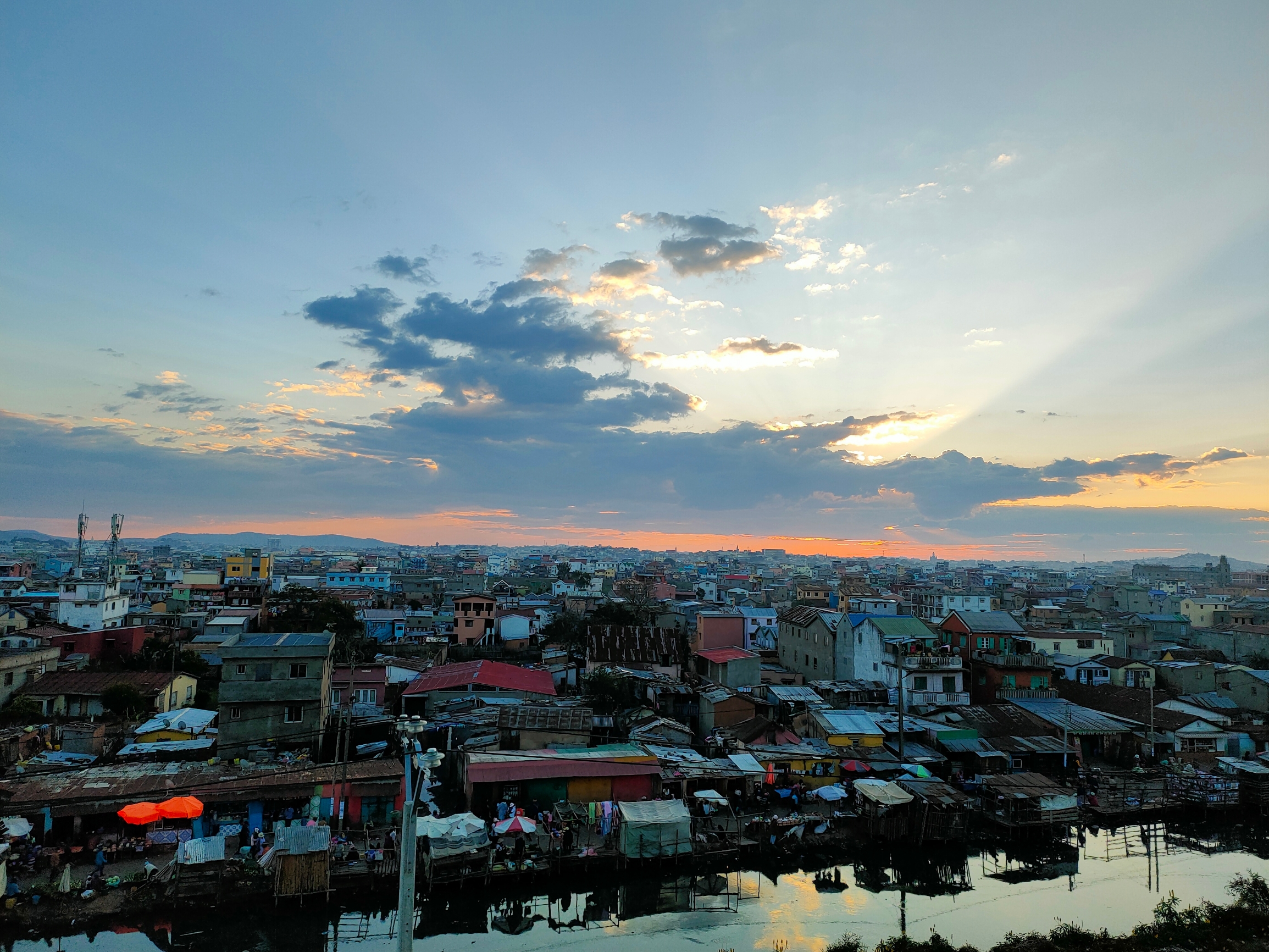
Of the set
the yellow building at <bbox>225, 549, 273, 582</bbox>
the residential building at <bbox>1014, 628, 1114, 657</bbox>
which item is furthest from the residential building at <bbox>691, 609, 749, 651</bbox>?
the yellow building at <bbox>225, 549, 273, 582</bbox>

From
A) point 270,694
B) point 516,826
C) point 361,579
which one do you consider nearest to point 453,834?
point 516,826

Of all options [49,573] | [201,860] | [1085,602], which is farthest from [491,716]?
[49,573]

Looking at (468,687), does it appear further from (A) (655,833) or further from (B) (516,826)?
(A) (655,833)

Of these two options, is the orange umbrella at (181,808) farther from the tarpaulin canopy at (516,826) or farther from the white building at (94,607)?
the white building at (94,607)

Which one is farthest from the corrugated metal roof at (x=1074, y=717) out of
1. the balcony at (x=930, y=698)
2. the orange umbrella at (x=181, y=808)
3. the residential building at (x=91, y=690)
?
the residential building at (x=91, y=690)

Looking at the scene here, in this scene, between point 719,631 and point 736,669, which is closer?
point 736,669

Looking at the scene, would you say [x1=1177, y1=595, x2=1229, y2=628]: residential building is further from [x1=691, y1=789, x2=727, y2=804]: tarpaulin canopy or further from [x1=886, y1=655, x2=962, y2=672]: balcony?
[x1=691, y1=789, x2=727, y2=804]: tarpaulin canopy
